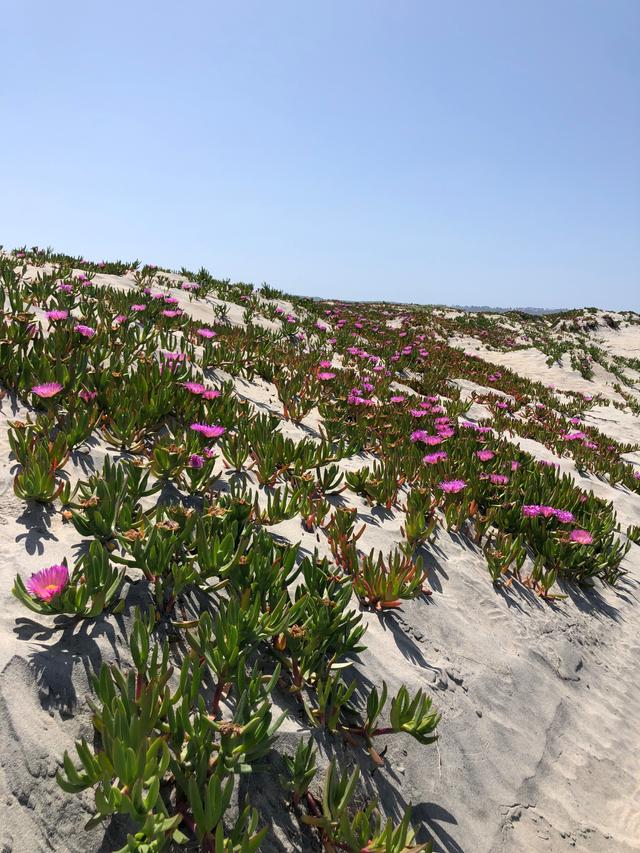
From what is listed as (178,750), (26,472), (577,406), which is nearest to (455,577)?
(178,750)

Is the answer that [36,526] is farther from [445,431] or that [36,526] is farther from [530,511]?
[445,431]

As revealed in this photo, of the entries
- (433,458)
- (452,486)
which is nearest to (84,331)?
(433,458)

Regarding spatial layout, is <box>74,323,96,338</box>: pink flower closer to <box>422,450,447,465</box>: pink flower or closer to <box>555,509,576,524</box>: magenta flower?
<box>422,450,447,465</box>: pink flower

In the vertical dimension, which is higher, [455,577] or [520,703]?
[455,577]

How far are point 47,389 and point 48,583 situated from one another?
A: 201cm

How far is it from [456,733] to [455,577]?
4.43 ft

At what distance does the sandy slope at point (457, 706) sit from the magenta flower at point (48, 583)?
16cm

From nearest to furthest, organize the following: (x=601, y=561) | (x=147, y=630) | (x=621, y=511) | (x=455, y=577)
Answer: (x=147, y=630)
(x=455, y=577)
(x=601, y=561)
(x=621, y=511)

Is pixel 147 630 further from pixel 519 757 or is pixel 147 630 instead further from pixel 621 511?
pixel 621 511

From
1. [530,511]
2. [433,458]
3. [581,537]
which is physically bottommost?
[581,537]

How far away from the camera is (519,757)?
8.50ft

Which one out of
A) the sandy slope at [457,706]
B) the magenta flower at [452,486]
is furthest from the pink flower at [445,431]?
the sandy slope at [457,706]

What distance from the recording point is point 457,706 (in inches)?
106

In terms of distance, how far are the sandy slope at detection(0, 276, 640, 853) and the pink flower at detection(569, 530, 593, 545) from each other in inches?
19.1
